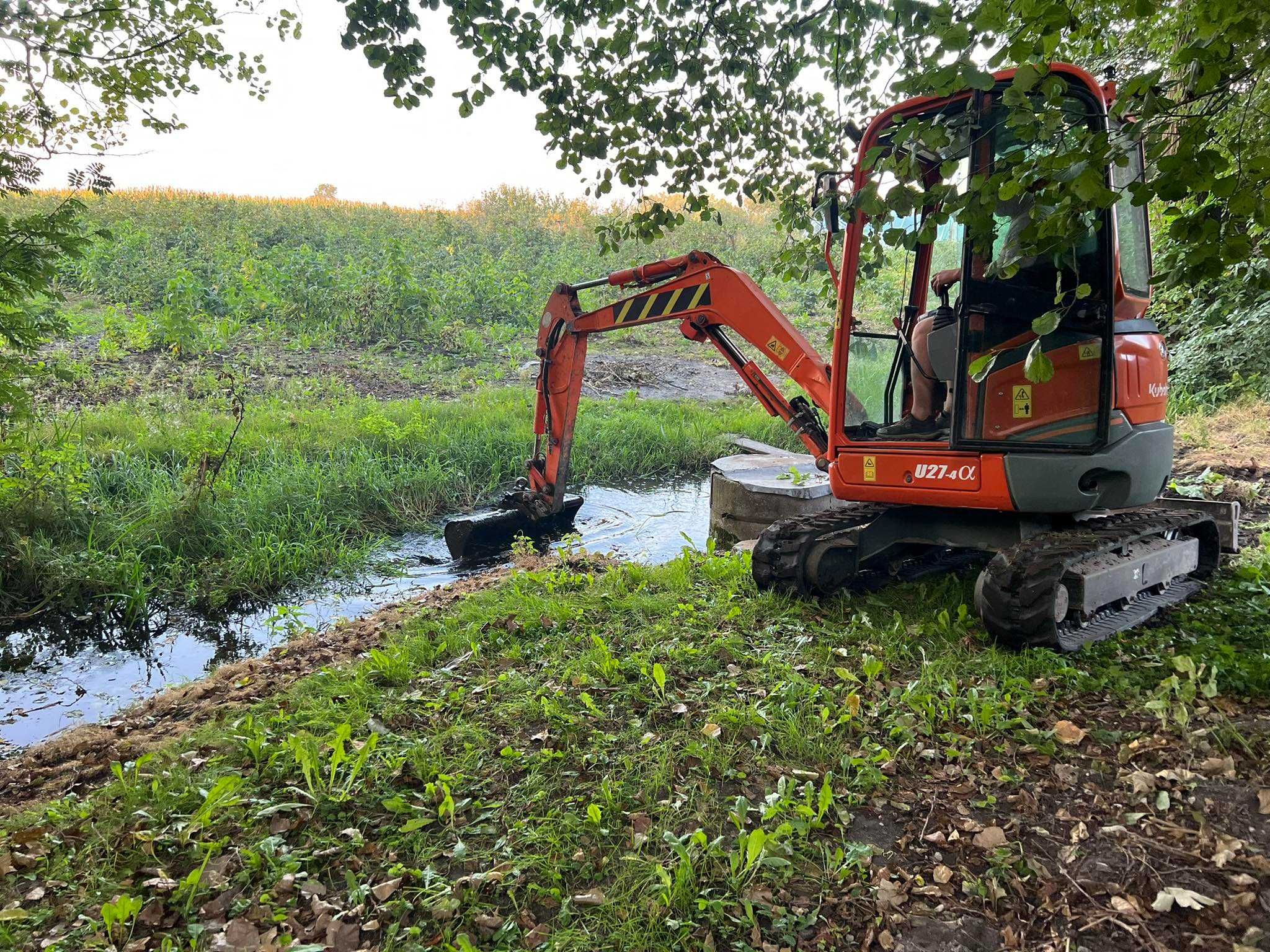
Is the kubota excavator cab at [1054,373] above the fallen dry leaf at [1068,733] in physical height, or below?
above

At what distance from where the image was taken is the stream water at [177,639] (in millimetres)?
4363

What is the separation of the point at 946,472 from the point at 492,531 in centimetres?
399

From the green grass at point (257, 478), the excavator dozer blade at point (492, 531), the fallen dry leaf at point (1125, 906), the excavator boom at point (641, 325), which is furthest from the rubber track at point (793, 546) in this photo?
the green grass at point (257, 478)

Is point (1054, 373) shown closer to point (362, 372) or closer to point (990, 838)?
point (990, 838)

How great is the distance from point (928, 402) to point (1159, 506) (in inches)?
68.0

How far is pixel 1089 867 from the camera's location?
235 centimetres

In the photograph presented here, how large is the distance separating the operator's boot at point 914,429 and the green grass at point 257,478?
14.2 ft

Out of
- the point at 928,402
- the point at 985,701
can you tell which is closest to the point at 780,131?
the point at 928,402

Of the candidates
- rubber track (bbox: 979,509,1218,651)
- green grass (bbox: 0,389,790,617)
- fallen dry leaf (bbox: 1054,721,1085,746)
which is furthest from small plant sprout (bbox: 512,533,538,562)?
fallen dry leaf (bbox: 1054,721,1085,746)

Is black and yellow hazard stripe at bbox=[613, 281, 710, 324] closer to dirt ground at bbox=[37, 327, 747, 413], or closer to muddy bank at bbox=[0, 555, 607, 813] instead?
muddy bank at bbox=[0, 555, 607, 813]

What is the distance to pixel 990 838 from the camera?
2.51 metres

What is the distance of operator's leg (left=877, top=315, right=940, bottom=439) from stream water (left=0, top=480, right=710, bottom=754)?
2.54 meters

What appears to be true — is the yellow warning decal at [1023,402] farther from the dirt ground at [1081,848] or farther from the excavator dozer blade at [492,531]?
the excavator dozer blade at [492,531]

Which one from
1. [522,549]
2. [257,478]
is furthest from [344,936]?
[257,478]
